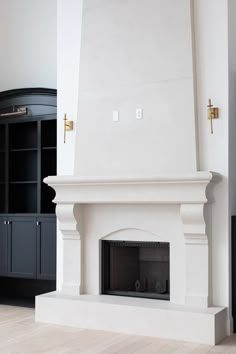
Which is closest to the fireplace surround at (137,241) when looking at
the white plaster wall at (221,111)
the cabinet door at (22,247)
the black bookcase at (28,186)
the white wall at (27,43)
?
the white plaster wall at (221,111)

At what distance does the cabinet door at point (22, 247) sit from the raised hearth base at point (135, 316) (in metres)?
0.73

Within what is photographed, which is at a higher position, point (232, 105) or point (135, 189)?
point (232, 105)

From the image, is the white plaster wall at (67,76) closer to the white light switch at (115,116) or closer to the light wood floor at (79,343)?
the white light switch at (115,116)

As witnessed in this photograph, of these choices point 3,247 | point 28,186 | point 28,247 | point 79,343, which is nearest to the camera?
point 79,343

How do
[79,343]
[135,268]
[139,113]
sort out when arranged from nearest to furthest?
[79,343] → [139,113] → [135,268]

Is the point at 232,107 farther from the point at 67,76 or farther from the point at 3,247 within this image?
the point at 3,247

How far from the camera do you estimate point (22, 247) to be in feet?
20.0

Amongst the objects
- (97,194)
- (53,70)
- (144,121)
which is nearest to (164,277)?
(97,194)

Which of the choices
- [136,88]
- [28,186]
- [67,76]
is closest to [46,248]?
[28,186]

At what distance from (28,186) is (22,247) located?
A: 0.87 meters

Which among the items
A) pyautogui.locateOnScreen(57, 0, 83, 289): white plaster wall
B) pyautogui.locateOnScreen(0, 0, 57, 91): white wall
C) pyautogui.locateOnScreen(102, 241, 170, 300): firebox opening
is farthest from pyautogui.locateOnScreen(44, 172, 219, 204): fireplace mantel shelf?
pyautogui.locateOnScreen(0, 0, 57, 91): white wall

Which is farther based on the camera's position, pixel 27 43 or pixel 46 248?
pixel 27 43

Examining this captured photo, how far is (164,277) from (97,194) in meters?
1.04

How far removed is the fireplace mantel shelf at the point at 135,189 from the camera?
15.3 feet
